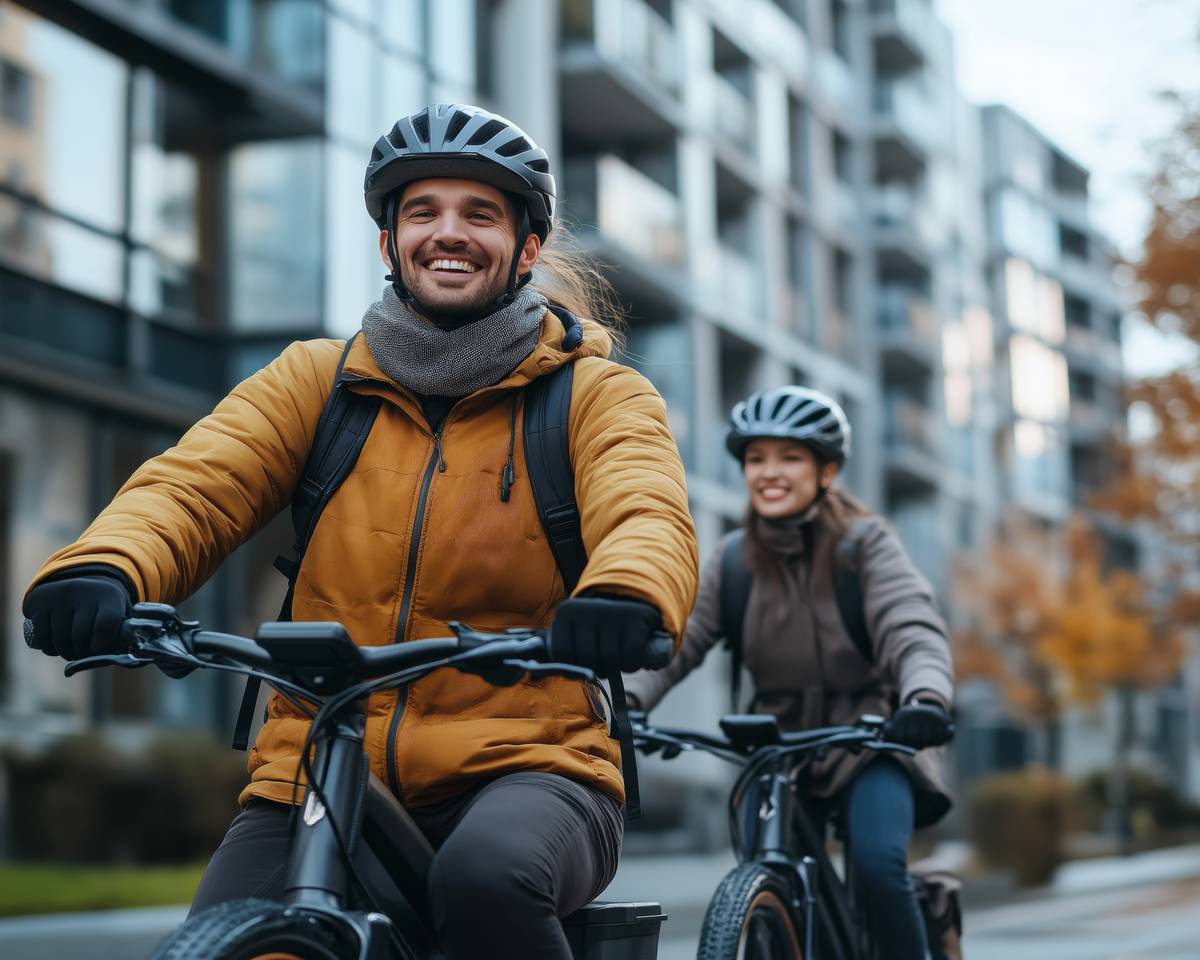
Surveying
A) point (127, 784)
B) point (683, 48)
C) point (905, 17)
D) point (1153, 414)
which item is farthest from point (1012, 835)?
point (905, 17)

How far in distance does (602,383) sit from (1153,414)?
18.4 metres

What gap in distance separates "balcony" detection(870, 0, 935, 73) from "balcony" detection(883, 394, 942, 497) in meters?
8.81

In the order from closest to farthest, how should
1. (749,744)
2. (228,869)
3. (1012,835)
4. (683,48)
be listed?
(228,869) → (749,744) → (1012,835) → (683,48)

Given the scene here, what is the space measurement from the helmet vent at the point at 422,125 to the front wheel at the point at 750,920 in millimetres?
1955

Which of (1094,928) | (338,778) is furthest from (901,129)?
(338,778)

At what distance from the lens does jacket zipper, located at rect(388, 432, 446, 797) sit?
2898 mm

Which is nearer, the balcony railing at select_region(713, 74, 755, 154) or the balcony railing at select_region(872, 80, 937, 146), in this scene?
the balcony railing at select_region(713, 74, 755, 154)

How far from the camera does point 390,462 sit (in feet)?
10.2

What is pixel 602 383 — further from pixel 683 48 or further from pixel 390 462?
pixel 683 48

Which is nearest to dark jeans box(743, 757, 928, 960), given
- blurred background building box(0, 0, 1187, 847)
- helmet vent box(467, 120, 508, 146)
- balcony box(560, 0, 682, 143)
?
blurred background building box(0, 0, 1187, 847)

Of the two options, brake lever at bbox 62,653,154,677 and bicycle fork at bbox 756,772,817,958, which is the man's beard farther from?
bicycle fork at bbox 756,772,817,958

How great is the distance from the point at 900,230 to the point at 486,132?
41197mm

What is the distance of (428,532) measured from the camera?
9.87 ft

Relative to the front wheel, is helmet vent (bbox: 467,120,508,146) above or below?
above
